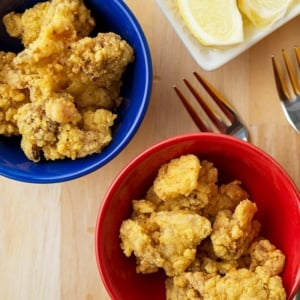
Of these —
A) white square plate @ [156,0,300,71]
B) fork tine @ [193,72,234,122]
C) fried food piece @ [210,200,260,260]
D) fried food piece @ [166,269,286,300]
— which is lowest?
fried food piece @ [166,269,286,300]

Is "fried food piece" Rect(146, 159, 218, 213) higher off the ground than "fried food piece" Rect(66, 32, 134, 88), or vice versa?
"fried food piece" Rect(66, 32, 134, 88)

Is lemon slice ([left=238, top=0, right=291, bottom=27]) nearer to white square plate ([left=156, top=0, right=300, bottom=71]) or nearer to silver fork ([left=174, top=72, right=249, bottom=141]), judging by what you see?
white square plate ([left=156, top=0, right=300, bottom=71])

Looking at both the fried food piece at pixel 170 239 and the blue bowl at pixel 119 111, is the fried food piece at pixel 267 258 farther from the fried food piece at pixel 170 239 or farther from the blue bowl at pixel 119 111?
the blue bowl at pixel 119 111

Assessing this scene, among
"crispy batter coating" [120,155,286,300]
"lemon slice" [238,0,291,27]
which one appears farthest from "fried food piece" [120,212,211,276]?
"lemon slice" [238,0,291,27]

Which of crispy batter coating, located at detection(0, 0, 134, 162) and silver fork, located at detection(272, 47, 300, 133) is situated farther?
silver fork, located at detection(272, 47, 300, 133)

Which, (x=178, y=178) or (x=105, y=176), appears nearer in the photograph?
(x=178, y=178)

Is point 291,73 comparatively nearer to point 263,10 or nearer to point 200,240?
point 263,10

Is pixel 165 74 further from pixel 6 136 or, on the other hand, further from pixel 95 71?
pixel 6 136

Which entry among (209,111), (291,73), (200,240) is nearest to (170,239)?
(200,240)
